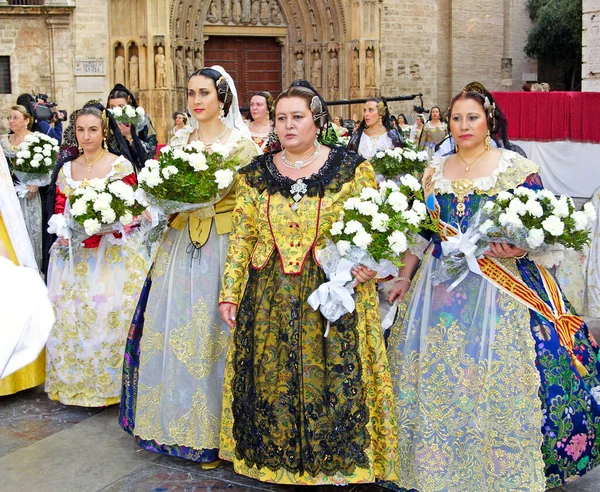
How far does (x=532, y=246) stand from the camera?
161 inches

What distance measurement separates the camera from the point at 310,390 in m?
4.18

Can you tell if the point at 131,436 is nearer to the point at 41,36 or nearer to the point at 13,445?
the point at 13,445

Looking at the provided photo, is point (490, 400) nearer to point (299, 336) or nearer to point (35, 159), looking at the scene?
point (299, 336)

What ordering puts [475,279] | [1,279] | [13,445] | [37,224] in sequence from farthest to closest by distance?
[37,224] → [13,445] → [475,279] → [1,279]

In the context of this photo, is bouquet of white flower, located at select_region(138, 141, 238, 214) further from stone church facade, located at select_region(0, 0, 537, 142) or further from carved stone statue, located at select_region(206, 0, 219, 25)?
carved stone statue, located at select_region(206, 0, 219, 25)

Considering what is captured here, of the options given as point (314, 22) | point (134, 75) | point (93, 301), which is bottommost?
point (93, 301)

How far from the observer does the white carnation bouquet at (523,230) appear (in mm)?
4102

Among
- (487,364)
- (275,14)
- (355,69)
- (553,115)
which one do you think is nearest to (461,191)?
(487,364)

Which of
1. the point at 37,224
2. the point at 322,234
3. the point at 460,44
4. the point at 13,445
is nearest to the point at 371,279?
the point at 322,234

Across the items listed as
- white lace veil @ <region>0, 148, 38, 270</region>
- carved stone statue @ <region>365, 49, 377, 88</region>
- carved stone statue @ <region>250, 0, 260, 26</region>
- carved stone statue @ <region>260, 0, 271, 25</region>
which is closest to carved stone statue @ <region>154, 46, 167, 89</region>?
carved stone statue @ <region>250, 0, 260, 26</region>

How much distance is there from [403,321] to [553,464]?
3.26 ft

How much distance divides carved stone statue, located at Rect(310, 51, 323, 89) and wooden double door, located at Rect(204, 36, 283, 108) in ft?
2.78

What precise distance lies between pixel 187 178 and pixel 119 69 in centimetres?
1486

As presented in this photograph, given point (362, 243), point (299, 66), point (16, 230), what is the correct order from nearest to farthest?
point (16, 230) → point (362, 243) → point (299, 66)
